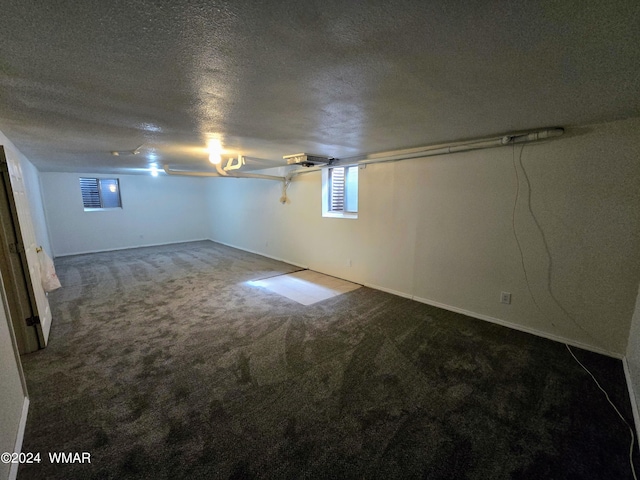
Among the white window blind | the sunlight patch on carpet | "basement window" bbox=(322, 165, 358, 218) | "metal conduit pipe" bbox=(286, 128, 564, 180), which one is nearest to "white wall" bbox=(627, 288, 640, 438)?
"metal conduit pipe" bbox=(286, 128, 564, 180)

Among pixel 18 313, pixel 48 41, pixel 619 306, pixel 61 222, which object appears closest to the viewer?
pixel 48 41

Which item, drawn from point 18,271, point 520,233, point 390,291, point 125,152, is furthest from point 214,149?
point 520,233

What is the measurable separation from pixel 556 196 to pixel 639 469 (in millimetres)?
2016

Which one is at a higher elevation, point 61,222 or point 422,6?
point 422,6

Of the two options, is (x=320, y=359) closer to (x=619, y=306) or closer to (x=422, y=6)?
(x=422, y=6)

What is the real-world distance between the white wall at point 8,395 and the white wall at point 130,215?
6.11 meters

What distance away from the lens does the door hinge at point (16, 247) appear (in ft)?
7.72

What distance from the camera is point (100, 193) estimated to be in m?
6.97

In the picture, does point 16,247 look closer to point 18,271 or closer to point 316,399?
point 18,271

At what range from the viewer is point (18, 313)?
2.41 metres

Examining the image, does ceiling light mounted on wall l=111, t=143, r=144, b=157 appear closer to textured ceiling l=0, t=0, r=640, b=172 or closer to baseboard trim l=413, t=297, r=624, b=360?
textured ceiling l=0, t=0, r=640, b=172

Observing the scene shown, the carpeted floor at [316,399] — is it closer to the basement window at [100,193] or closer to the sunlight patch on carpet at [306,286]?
the sunlight patch on carpet at [306,286]

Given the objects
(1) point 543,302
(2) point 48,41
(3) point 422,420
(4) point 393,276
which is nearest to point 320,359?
(3) point 422,420

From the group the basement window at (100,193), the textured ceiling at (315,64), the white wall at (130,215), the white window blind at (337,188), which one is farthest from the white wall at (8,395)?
the basement window at (100,193)
